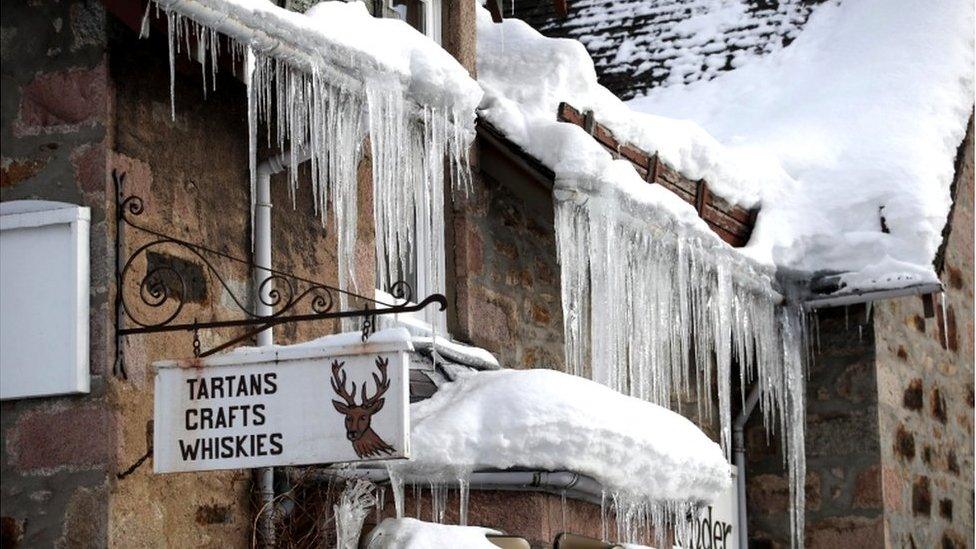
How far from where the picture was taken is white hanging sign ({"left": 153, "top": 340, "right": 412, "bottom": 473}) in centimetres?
618

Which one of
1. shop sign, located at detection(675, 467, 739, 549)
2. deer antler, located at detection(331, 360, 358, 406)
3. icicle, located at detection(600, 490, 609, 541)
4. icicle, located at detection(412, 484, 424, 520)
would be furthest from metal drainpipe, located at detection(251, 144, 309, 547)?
shop sign, located at detection(675, 467, 739, 549)

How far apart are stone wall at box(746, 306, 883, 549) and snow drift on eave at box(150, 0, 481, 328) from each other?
3798mm

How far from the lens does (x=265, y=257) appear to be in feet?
24.0

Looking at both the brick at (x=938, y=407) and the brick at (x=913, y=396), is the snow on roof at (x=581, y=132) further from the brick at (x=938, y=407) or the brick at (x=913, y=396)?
the brick at (x=938, y=407)

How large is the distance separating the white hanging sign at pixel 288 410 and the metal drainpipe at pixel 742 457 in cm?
527

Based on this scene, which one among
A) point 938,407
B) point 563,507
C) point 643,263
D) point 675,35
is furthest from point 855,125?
point 563,507

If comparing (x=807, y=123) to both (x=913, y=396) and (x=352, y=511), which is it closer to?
(x=913, y=396)

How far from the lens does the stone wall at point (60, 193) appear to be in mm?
6461

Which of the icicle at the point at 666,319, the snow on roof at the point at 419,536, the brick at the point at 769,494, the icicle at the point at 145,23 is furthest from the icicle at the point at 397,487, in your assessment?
the brick at the point at 769,494

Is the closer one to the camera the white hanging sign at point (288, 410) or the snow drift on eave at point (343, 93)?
the white hanging sign at point (288, 410)

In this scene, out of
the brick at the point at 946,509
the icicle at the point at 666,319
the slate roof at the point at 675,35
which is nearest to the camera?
the icicle at the point at 666,319

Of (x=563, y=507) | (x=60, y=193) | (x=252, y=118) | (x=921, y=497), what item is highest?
(x=252, y=118)

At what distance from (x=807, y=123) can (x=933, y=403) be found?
1.78m

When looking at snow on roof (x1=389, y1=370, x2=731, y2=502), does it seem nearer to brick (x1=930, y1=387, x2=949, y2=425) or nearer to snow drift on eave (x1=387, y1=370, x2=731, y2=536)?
snow drift on eave (x1=387, y1=370, x2=731, y2=536)
